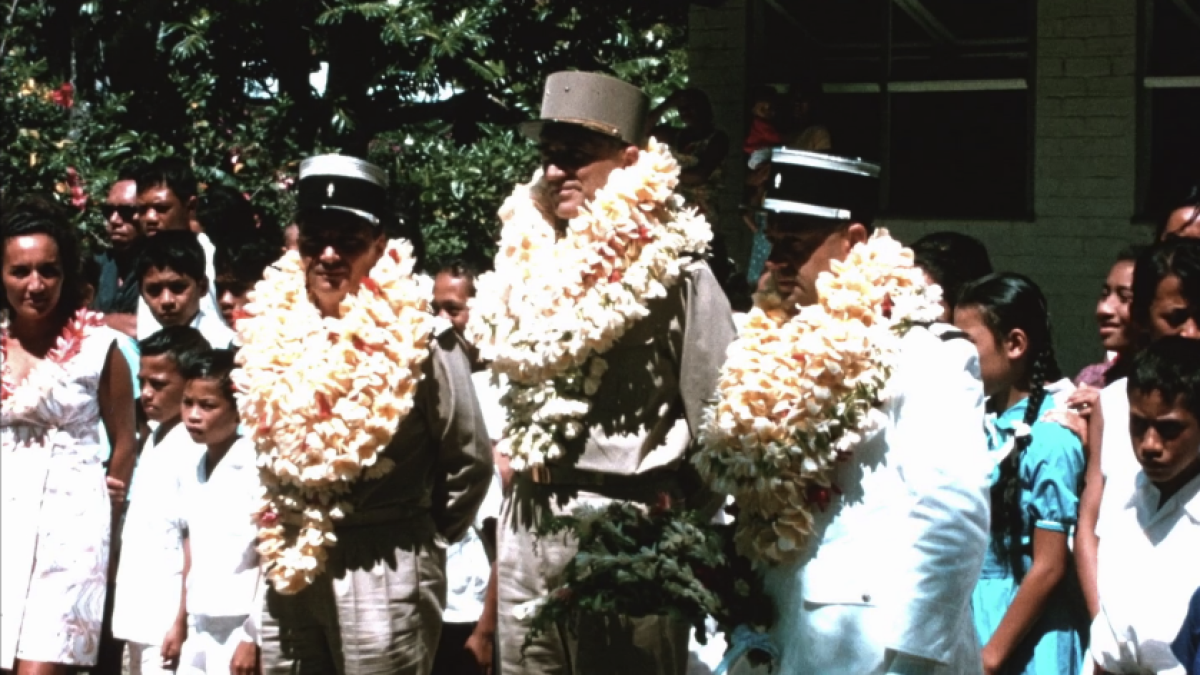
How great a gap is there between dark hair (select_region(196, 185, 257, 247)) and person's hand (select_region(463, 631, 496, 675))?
10.8ft

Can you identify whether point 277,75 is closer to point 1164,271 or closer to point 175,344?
point 175,344

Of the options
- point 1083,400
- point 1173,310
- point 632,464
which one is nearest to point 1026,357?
point 1083,400

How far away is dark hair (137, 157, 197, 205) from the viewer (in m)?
9.16

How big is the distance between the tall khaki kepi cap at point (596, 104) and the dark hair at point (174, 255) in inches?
113

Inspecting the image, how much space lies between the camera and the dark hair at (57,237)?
7328 mm

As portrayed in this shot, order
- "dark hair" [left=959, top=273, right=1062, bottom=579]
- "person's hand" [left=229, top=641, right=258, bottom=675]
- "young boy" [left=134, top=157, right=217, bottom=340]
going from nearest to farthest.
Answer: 1. "dark hair" [left=959, top=273, right=1062, bottom=579]
2. "person's hand" [left=229, top=641, right=258, bottom=675]
3. "young boy" [left=134, top=157, right=217, bottom=340]

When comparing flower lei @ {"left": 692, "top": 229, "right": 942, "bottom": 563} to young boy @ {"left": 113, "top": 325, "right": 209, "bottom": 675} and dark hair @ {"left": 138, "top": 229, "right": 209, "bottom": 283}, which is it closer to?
young boy @ {"left": 113, "top": 325, "right": 209, "bottom": 675}

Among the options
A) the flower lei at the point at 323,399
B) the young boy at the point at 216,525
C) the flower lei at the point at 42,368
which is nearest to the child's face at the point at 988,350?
the flower lei at the point at 323,399

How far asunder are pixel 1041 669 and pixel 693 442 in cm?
132

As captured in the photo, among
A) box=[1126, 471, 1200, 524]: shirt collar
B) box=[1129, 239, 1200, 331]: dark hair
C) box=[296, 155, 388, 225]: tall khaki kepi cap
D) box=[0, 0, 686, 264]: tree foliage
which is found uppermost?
box=[0, 0, 686, 264]: tree foliage

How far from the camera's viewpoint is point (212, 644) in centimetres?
680

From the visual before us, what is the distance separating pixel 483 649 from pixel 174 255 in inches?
94.1

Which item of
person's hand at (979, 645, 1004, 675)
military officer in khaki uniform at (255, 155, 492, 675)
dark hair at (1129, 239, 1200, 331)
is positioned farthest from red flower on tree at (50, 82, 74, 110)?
dark hair at (1129, 239, 1200, 331)

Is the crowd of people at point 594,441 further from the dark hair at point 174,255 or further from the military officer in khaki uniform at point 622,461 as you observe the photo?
the dark hair at point 174,255
